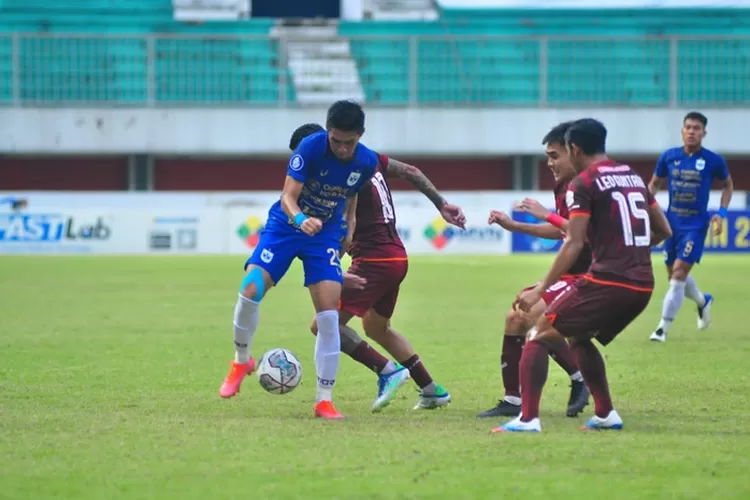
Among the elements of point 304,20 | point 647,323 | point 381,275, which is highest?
point 304,20

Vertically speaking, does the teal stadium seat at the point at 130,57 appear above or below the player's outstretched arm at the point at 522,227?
above

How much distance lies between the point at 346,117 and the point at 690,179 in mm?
7373

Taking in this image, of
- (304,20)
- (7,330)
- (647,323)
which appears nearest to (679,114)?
(304,20)

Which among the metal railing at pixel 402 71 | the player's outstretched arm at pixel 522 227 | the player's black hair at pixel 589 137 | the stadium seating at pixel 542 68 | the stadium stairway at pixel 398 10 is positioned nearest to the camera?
the player's black hair at pixel 589 137

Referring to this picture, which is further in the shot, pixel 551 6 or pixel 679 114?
pixel 551 6

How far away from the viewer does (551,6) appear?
139ft

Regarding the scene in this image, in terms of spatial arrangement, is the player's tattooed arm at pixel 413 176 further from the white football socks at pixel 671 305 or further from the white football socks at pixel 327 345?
the white football socks at pixel 671 305

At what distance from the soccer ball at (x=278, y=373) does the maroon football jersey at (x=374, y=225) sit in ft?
2.83

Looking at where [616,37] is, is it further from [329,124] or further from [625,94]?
[329,124]

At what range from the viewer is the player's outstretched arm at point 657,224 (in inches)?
293

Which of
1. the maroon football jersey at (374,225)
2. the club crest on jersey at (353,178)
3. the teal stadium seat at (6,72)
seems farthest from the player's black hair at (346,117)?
the teal stadium seat at (6,72)

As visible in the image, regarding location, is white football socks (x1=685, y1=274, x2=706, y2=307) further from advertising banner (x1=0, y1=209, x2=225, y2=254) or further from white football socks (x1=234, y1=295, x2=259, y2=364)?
advertising banner (x1=0, y1=209, x2=225, y2=254)

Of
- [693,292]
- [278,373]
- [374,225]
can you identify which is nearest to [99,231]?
[693,292]

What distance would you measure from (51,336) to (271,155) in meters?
26.1
